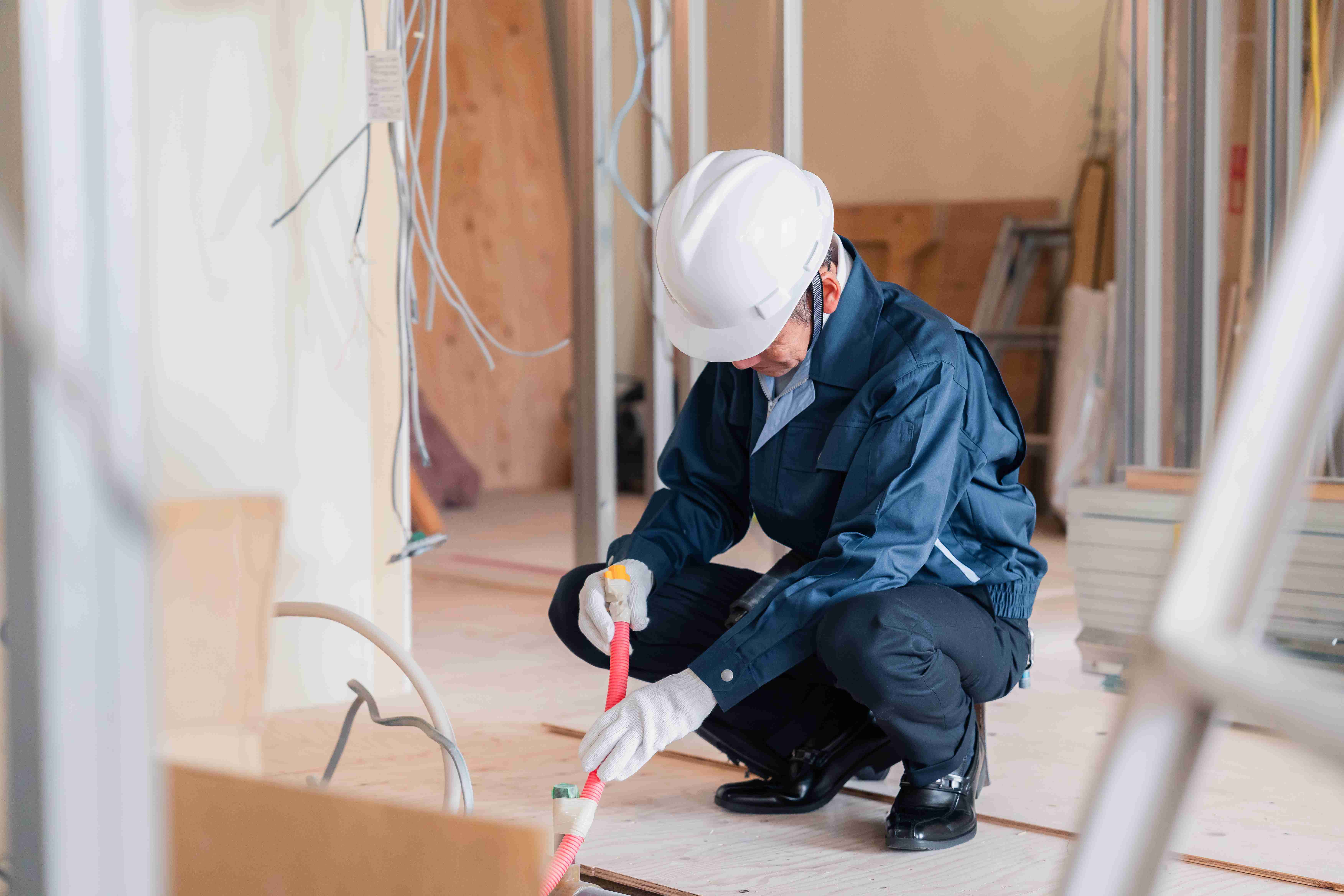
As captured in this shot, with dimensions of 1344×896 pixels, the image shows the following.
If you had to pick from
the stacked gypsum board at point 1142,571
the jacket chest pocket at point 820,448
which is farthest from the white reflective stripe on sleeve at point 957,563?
the stacked gypsum board at point 1142,571

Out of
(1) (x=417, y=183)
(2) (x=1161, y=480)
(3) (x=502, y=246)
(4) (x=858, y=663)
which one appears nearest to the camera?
(4) (x=858, y=663)

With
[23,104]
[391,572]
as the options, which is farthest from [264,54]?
[23,104]

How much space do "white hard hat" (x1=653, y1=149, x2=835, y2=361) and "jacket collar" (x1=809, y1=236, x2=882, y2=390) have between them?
8 cm

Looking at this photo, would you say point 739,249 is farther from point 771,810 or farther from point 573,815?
point 771,810

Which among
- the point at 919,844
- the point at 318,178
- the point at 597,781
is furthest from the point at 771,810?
the point at 318,178

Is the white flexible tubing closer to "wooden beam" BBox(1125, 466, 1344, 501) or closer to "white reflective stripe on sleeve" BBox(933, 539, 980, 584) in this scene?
"white reflective stripe on sleeve" BBox(933, 539, 980, 584)

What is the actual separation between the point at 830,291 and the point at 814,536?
0.36 metres

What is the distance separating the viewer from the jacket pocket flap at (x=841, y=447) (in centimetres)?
175

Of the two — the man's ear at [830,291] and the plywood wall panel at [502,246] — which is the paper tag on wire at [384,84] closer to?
the man's ear at [830,291]

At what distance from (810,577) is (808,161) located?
14.3 ft

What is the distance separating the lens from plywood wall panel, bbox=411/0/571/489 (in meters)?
6.32

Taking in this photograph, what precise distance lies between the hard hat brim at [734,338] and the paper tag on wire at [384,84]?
1.06 metres

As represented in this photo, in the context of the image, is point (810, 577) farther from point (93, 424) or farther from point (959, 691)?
point (93, 424)

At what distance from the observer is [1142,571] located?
2756 mm
